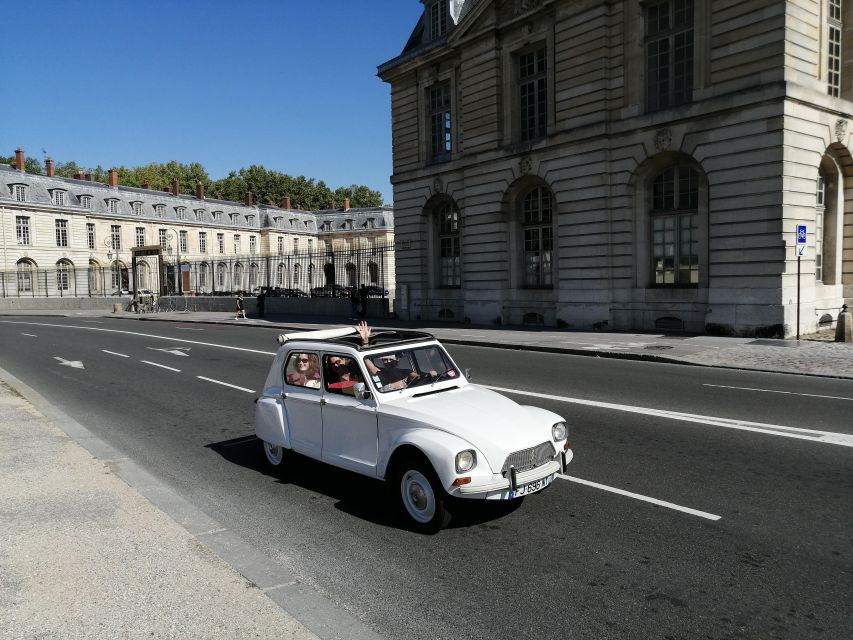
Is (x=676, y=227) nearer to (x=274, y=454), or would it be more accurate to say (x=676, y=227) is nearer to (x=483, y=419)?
(x=274, y=454)

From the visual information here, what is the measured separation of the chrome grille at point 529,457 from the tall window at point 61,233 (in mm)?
74073

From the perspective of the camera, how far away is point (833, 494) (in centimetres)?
601

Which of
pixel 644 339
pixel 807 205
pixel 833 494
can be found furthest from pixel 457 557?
pixel 807 205

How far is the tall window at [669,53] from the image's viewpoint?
843 inches

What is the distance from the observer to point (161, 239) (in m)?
75.1

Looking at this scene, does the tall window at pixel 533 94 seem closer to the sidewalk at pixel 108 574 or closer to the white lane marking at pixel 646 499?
the white lane marking at pixel 646 499

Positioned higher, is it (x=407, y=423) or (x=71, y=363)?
(x=407, y=423)

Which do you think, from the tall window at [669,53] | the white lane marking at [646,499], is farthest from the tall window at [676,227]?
the white lane marking at [646,499]

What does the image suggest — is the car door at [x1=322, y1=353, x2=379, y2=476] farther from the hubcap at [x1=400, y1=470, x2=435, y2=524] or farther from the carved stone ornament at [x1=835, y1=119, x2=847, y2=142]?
the carved stone ornament at [x1=835, y1=119, x2=847, y2=142]

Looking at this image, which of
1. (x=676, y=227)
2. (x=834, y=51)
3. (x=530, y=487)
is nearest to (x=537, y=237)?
(x=676, y=227)

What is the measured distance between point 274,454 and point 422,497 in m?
2.60

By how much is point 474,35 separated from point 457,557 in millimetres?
27168

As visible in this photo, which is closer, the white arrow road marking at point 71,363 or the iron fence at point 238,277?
the white arrow road marking at point 71,363

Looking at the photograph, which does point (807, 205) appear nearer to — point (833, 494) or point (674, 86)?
point (674, 86)
